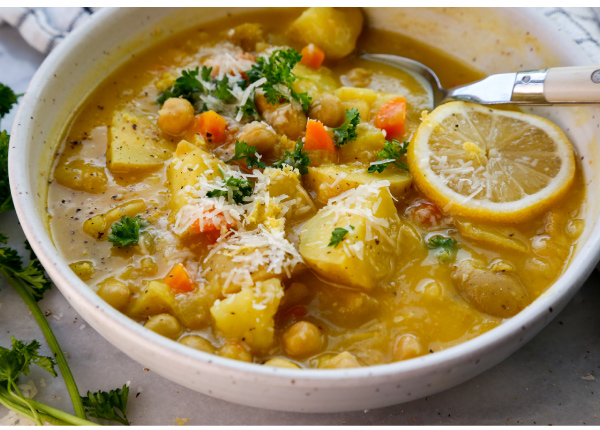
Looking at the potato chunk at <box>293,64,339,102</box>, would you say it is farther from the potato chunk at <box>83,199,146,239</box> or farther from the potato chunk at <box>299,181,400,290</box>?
the potato chunk at <box>83,199,146,239</box>

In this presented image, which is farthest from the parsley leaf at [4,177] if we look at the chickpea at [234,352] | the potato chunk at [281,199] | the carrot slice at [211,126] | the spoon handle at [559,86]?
the spoon handle at [559,86]

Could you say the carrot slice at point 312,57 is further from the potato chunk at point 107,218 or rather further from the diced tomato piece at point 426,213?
the potato chunk at point 107,218

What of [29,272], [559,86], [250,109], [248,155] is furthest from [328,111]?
[29,272]

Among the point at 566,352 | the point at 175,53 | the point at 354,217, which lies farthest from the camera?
the point at 175,53

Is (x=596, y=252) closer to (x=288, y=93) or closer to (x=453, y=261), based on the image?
(x=453, y=261)

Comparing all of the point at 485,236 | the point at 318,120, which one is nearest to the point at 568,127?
the point at 485,236

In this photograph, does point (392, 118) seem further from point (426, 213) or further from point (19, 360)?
→ point (19, 360)
